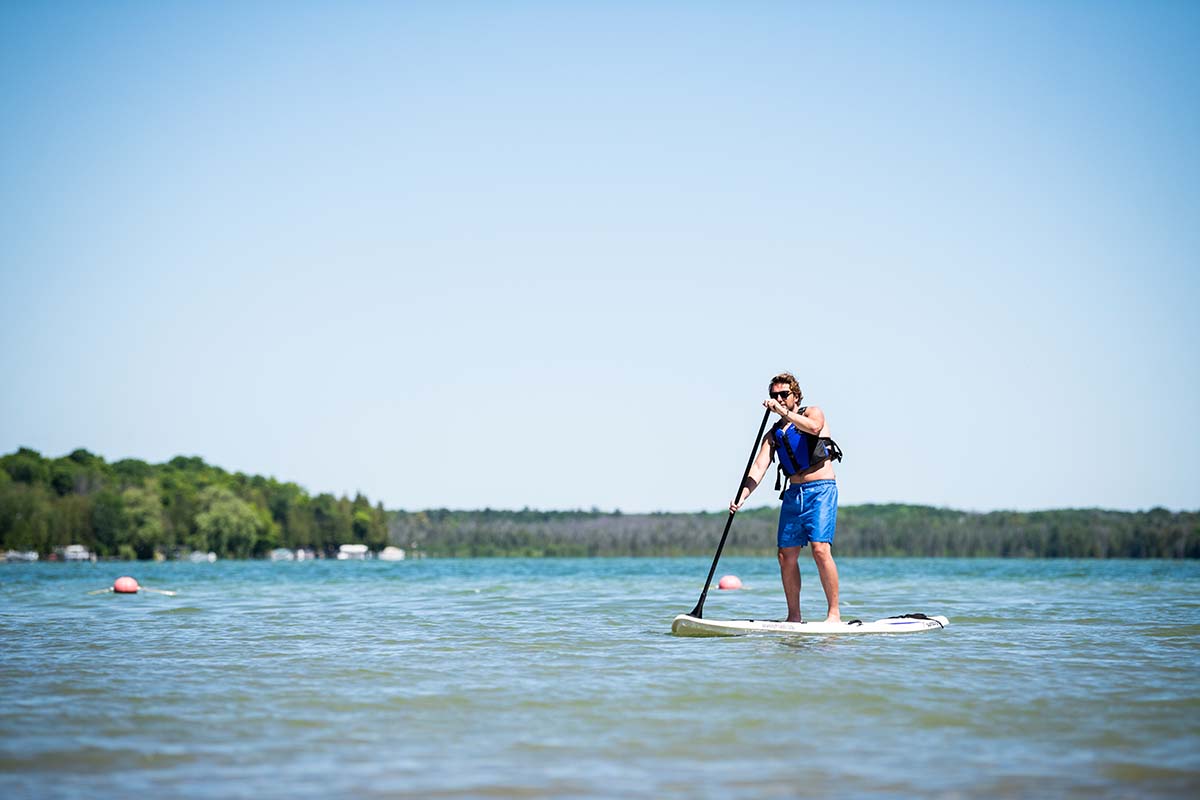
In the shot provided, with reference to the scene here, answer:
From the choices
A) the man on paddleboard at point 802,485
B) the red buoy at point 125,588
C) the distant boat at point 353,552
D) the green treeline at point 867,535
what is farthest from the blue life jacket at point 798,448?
the distant boat at point 353,552

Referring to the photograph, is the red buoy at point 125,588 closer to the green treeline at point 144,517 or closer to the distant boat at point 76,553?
the green treeline at point 144,517

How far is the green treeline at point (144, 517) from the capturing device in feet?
324

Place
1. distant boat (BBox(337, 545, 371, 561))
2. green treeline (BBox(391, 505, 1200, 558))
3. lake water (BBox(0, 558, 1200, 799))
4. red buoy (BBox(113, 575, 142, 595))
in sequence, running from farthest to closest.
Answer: distant boat (BBox(337, 545, 371, 561)) → green treeline (BBox(391, 505, 1200, 558)) → red buoy (BBox(113, 575, 142, 595)) → lake water (BBox(0, 558, 1200, 799))

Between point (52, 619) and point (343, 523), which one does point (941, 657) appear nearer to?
point (52, 619)

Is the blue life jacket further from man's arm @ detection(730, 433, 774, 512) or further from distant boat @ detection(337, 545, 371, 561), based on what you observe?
distant boat @ detection(337, 545, 371, 561)

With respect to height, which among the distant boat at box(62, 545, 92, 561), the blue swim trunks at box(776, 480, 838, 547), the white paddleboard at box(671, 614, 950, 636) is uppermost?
the blue swim trunks at box(776, 480, 838, 547)

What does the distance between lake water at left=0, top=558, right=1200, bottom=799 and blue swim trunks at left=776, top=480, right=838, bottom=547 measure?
3.16 ft

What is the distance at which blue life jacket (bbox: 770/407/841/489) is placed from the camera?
10.2 metres

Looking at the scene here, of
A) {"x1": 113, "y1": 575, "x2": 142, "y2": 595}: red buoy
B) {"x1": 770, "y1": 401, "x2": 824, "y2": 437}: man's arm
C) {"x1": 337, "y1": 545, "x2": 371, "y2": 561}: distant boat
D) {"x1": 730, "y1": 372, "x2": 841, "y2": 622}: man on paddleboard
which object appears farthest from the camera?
{"x1": 337, "y1": 545, "x2": 371, "y2": 561}: distant boat

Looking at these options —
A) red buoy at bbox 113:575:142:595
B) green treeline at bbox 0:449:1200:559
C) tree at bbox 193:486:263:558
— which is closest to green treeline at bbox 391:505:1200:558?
green treeline at bbox 0:449:1200:559

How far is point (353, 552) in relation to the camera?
146750mm

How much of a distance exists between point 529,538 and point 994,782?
498 ft

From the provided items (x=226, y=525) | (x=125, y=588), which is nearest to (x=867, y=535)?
(x=226, y=525)

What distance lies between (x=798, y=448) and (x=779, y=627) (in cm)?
163
